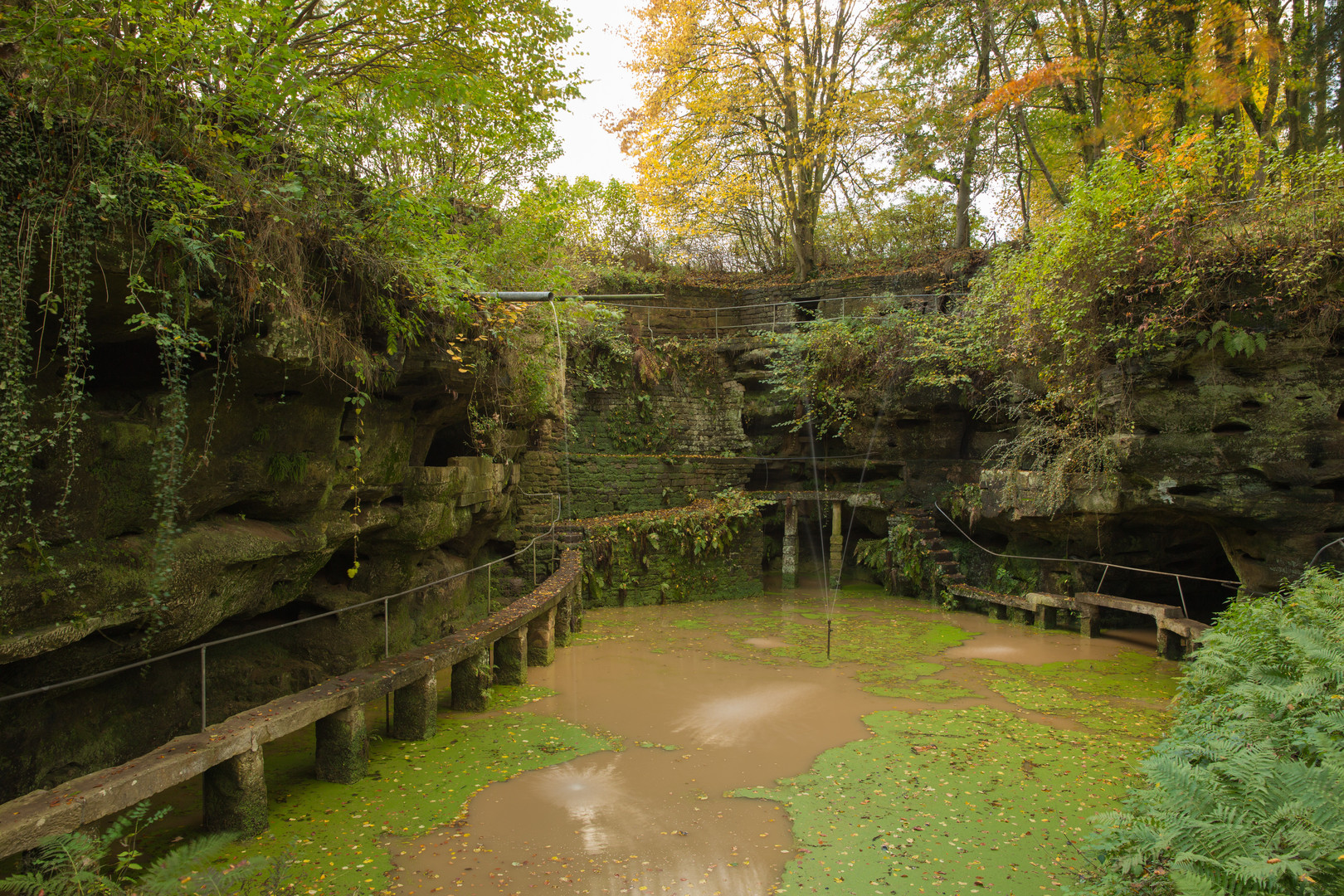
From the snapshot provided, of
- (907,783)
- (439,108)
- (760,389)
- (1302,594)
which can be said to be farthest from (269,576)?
(760,389)

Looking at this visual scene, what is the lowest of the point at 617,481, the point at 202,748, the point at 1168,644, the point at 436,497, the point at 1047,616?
the point at 1047,616

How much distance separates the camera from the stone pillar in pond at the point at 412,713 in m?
6.29

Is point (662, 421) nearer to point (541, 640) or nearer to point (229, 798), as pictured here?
point (541, 640)

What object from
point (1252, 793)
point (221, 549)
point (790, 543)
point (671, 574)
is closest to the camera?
point (1252, 793)

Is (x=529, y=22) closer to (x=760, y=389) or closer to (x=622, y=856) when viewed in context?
(x=622, y=856)

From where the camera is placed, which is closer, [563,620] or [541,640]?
[541,640]

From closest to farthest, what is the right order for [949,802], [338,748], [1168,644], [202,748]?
1. [202,748]
2. [949,802]
3. [338,748]
4. [1168,644]

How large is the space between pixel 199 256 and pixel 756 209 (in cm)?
1992

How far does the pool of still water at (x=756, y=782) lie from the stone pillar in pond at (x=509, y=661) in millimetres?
224

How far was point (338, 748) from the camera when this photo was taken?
5.42 m

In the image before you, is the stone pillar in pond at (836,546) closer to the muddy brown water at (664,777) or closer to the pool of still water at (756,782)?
the muddy brown water at (664,777)

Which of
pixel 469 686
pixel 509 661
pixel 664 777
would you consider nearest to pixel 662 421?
pixel 509 661

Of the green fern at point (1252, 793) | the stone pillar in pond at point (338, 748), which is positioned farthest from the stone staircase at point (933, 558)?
the stone pillar in pond at point (338, 748)

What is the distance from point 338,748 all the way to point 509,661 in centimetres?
271
